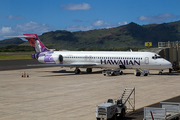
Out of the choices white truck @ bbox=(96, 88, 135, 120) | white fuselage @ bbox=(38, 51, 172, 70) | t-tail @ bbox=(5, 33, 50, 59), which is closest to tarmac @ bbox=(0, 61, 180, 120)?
white truck @ bbox=(96, 88, 135, 120)

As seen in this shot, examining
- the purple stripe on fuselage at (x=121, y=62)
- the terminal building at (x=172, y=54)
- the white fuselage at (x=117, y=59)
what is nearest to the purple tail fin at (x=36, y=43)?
the white fuselage at (x=117, y=59)

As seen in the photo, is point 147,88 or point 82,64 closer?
point 147,88

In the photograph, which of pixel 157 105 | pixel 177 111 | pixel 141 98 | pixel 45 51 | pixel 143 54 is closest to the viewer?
pixel 177 111

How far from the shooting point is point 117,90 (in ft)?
90.8

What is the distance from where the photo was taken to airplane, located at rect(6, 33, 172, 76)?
1636 inches

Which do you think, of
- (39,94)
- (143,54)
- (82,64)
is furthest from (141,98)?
(82,64)

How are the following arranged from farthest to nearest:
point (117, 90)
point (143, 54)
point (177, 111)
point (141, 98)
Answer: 1. point (143, 54)
2. point (117, 90)
3. point (141, 98)
4. point (177, 111)

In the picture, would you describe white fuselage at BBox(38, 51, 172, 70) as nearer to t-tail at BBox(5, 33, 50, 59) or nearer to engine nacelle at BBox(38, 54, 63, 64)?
engine nacelle at BBox(38, 54, 63, 64)

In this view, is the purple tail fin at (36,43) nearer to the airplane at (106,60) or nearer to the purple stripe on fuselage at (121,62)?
the airplane at (106,60)

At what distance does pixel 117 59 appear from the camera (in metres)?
43.9

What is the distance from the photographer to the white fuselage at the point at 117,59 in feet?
135

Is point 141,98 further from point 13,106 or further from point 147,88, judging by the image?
point 13,106

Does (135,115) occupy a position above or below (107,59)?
below

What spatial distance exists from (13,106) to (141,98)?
11.4 metres
